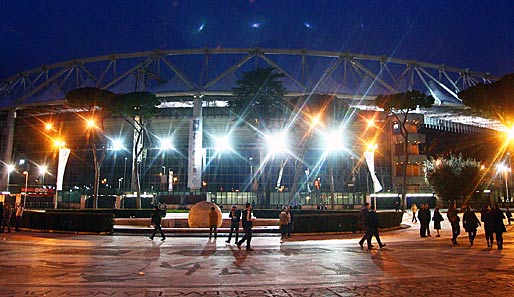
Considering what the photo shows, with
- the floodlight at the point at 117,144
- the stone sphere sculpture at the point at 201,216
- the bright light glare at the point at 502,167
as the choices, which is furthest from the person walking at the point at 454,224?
the floodlight at the point at 117,144

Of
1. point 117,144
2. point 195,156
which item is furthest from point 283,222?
point 117,144

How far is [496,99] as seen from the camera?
1067 inches

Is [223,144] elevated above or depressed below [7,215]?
above

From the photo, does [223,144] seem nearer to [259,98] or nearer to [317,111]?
[317,111]

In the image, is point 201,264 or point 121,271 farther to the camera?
point 201,264

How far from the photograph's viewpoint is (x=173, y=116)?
76.4 meters

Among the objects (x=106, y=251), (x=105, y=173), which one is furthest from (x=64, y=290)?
Answer: (x=105, y=173)

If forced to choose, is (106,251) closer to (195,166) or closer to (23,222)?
(23,222)

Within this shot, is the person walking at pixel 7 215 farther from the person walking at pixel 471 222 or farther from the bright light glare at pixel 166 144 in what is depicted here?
the bright light glare at pixel 166 144

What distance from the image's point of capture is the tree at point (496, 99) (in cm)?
2623

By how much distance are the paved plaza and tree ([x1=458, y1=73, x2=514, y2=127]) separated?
1272cm

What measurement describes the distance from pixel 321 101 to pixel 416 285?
149ft

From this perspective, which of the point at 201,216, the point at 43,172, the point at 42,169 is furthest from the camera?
the point at 42,169

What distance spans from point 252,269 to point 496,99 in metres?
24.0
